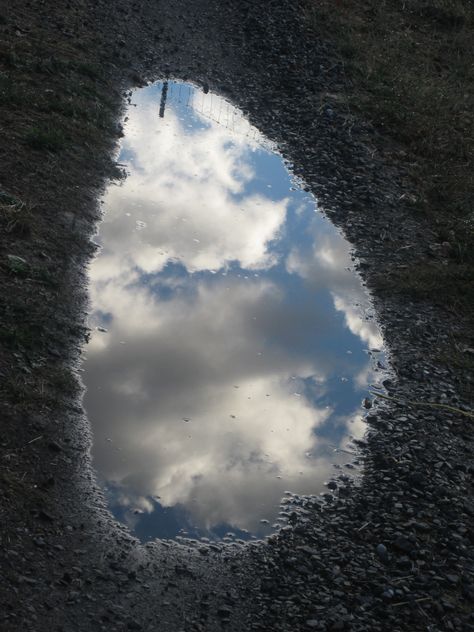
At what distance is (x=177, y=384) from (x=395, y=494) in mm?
2393

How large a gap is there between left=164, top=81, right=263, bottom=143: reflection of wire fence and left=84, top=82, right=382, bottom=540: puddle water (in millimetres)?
621

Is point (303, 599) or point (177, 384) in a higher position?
point (177, 384)

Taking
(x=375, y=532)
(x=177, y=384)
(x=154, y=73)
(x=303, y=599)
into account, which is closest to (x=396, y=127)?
(x=154, y=73)

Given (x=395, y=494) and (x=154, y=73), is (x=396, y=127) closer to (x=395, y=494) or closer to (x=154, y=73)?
(x=154, y=73)

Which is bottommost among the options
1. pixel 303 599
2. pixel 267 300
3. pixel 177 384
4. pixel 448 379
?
pixel 303 599

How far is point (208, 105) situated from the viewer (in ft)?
49.4

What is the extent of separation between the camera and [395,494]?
7039 mm

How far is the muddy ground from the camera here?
18.7 ft

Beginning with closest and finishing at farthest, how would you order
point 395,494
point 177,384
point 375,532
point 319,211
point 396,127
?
point 375,532
point 395,494
point 177,384
point 319,211
point 396,127

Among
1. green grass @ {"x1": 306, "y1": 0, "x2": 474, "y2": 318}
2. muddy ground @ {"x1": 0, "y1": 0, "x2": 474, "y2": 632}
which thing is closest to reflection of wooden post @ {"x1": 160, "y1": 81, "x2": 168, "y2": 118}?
muddy ground @ {"x1": 0, "y1": 0, "x2": 474, "y2": 632}

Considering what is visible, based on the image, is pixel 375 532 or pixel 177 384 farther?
pixel 177 384

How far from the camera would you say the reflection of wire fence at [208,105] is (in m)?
14.5

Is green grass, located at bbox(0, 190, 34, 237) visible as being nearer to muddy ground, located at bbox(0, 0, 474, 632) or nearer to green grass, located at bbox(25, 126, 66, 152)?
muddy ground, located at bbox(0, 0, 474, 632)

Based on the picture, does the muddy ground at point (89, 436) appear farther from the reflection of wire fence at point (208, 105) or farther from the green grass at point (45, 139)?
the reflection of wire fence at point (208, 105)
